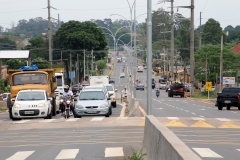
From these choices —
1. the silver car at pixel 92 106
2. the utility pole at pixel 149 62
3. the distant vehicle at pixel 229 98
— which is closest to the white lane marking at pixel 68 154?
the utility pole at pixel 149 62

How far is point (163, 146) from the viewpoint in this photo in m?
10.1

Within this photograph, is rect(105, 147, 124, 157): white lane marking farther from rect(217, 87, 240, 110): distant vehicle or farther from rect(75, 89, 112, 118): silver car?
rect(217, 87, 240, 110): distant vehicle

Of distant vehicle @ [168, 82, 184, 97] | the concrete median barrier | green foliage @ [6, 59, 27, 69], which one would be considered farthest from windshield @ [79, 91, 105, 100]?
green foliage @ [6, 59, 27, 69]

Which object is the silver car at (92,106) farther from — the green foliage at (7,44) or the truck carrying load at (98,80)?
the green foliage at (7,44)

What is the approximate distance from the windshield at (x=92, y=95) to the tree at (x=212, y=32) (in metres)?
97.5

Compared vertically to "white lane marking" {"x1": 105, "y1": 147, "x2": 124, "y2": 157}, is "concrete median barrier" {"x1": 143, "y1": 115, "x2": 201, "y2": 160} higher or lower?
higher

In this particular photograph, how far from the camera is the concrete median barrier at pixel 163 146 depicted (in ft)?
25.6

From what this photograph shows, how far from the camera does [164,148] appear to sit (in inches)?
387

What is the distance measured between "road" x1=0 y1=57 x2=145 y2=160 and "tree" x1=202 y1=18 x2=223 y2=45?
103m

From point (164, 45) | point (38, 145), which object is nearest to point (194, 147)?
point (38, 145)

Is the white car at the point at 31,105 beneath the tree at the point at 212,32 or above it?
beneath

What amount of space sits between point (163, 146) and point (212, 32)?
397 ft

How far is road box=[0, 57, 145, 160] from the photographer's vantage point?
49.0ft

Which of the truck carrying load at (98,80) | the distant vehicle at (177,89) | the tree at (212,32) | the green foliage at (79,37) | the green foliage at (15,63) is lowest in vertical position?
the distant vehicle at (177,89)
